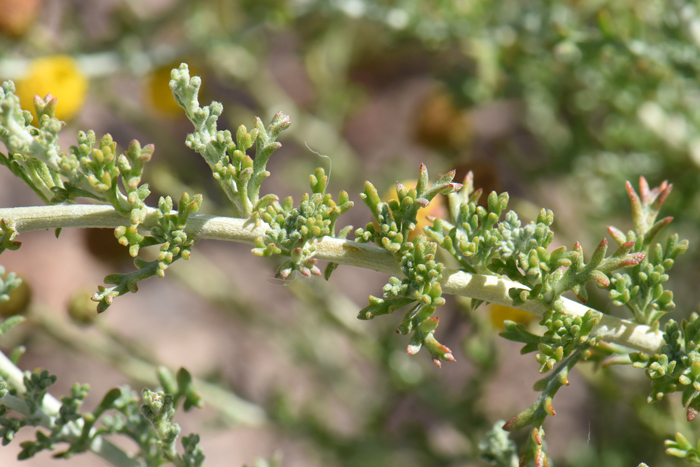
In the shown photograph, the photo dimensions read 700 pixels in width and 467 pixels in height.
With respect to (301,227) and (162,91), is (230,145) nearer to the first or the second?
(301,227)

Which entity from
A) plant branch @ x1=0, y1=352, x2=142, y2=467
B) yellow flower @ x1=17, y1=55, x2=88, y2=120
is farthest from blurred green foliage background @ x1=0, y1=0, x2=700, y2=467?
plant branch @ x1=0, y1=352, x2=142, y2=467

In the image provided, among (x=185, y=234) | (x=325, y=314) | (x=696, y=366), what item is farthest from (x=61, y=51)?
Answer: (x=696, y=366)

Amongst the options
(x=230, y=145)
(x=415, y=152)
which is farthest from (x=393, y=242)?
(x=415, y=152)

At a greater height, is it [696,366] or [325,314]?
[696,366]

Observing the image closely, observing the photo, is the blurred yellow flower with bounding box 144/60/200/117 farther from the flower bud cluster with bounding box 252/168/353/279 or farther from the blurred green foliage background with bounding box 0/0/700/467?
the flower bud cluster with bounding box 252/168/353/279

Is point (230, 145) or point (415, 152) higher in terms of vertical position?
point (230, 145)

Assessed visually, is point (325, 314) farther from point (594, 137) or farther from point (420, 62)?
point (420, 62)
